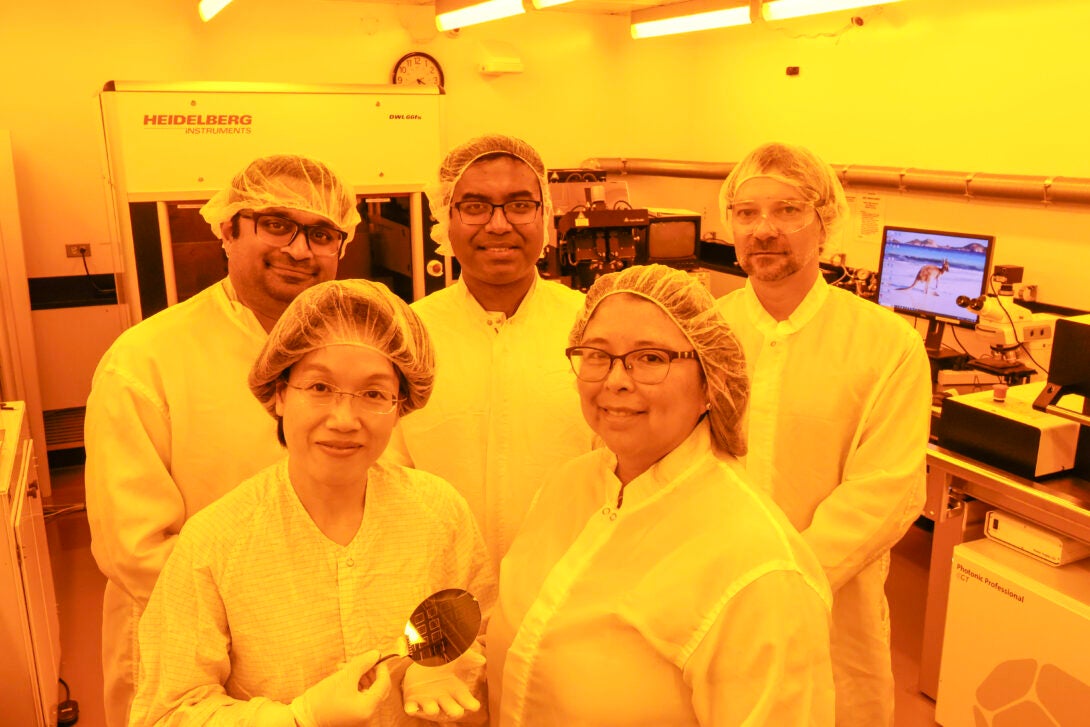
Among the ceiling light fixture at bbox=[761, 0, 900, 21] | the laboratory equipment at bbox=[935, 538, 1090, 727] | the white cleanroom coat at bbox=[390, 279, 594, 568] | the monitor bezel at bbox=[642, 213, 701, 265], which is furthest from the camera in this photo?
the monitor bezel at bbox=[642, 213, 701, 265]

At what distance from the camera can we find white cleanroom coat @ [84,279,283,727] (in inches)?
55.8

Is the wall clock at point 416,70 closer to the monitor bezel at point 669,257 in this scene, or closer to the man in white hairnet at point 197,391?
the monitor bezel at point 669,257

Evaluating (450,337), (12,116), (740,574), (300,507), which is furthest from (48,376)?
(740,574)

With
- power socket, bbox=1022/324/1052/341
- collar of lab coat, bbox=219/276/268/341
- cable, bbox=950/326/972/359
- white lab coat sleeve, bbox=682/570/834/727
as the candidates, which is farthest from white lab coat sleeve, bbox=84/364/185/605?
cable, bbox=950/326/972/359

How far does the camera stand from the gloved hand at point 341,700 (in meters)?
0.99

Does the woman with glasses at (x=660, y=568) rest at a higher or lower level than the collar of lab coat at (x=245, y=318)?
lower

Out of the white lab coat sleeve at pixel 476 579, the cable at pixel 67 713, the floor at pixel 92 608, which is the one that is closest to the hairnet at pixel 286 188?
the white lab coat sleeve at pixel 476 579

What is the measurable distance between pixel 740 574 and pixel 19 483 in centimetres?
224

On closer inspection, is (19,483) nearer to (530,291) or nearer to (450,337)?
(450,337)

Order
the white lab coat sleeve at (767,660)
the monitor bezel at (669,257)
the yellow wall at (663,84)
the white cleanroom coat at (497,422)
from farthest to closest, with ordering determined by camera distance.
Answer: the monitor bezel at (669,257) < the yellow wall at (663,84) < the white cleanroom coat at (497,422) < the white lab coat sleeve at (767,660)

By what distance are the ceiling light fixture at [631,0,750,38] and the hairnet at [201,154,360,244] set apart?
245 cm

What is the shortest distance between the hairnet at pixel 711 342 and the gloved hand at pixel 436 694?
0.49 m

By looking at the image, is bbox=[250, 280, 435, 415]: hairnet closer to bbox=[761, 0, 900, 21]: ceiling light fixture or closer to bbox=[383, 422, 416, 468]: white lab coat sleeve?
bbox=[383, 422, 416, 468]: white lab coat sleeve

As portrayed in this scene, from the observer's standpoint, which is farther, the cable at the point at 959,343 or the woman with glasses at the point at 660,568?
the cable at the point at 959,343
